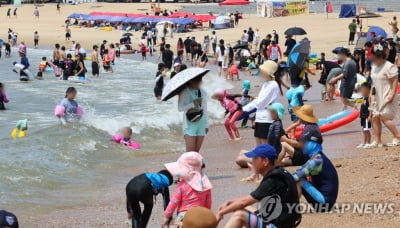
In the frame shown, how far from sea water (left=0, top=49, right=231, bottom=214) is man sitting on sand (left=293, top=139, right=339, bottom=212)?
3.77 m

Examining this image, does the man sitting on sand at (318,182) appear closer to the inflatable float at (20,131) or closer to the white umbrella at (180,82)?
the white umbrella at (180,82)

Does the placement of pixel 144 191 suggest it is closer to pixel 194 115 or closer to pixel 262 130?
pixel 194 115

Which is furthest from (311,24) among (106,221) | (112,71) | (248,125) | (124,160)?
(106,221)

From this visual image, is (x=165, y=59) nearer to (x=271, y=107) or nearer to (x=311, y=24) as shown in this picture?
(x=271, y=107)

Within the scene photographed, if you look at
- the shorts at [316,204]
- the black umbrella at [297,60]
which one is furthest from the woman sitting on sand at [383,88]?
the shorts at [316,204]

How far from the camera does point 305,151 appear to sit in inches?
261

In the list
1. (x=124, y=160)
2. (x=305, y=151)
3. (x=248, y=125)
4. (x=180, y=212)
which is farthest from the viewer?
(x=248, y=125)

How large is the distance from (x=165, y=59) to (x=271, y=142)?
19.1 meters

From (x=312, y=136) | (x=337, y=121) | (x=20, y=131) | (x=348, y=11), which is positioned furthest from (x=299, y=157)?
(x=348, y=11)

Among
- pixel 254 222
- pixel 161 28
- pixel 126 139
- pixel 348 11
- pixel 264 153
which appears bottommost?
pixel 161 28

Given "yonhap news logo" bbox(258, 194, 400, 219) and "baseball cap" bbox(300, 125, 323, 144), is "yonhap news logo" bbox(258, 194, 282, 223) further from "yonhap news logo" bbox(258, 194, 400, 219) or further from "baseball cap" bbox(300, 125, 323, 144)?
"baseball cap" bbox(300, 125, 323, 144)

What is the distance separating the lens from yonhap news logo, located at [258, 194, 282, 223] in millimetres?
5445

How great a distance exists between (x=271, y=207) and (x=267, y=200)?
0.08m

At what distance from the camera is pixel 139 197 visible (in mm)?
6629
